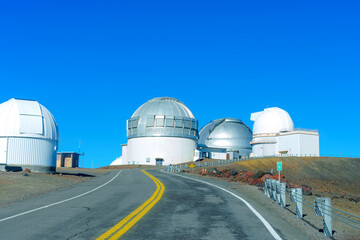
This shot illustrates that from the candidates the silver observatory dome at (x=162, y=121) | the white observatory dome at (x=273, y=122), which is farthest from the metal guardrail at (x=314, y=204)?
the white observatory dome at (x=273, y=122)

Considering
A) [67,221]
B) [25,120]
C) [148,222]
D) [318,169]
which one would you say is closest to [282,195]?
[148,222]

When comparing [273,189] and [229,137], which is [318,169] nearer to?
[229,137]

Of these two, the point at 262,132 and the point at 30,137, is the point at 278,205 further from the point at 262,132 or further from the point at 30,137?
the point at 262,132

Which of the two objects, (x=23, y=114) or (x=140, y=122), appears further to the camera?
(x=140, y=122)

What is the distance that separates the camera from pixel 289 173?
62375 millimetres

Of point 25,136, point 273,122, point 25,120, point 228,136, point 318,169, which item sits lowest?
point 318,169

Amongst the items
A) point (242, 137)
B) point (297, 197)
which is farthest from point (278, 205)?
point (242, 137)

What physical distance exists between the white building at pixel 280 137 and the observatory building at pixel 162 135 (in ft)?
46.6

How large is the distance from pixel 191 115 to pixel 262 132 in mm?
15496

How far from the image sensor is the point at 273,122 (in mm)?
83875

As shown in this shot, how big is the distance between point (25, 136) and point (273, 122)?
179 ft

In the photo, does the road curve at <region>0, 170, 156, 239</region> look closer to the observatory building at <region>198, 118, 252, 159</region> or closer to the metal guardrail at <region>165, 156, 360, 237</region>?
the metal guardrail at <region>165, 156, 360, 237</region>

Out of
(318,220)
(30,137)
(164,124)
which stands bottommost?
(318,220)

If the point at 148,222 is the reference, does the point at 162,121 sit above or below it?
above
